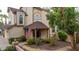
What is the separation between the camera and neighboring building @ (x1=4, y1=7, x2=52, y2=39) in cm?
327

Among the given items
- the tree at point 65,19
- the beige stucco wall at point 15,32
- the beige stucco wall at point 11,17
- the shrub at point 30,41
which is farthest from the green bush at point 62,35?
the beige stucco wall at point 11,17

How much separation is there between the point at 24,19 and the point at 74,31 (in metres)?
0.69

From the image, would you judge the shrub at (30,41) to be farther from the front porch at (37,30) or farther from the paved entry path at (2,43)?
the paved entry path at (2,43)

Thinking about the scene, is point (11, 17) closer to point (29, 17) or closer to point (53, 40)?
point (29, 17)

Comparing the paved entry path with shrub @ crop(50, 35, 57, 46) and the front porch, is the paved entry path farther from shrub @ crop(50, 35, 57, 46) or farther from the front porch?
shrub @ crop(50, 35, 57, 46)

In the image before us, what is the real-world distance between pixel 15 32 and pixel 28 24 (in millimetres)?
206

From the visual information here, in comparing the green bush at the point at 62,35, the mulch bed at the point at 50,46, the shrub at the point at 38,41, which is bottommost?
the mulch bed at the point at 50,46

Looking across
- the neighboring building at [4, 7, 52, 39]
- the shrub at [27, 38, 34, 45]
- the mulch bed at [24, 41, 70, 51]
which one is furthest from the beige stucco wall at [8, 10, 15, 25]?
the mulch bed at [24, 41, 70, 51]

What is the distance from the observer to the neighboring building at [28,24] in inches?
129

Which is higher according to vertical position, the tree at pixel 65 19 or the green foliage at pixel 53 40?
the tree at pixel 65 19

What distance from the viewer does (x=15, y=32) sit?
3.28 meters
